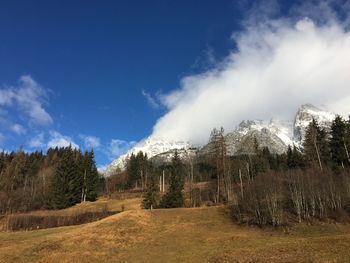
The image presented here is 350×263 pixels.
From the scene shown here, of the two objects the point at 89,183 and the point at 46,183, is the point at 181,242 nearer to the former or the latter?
the point at 89,183

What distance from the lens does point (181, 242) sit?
36.7 meters

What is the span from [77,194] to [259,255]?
72.3 metres

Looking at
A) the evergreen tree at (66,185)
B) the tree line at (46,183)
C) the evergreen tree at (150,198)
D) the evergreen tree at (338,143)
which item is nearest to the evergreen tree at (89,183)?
the tree line at (46,183)

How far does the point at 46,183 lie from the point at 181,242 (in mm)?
69585

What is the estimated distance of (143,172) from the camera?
121188 mm

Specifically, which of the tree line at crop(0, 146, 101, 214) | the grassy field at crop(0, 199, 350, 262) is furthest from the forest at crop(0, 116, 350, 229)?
the grassy field at crop(0, 199, 350, 262)

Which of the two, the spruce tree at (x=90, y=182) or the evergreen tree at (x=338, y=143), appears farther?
the spruce tree at (x=90, y=182)

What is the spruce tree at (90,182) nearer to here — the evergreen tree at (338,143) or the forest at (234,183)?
the forest at (234,183)

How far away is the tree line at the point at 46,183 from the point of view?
262 feet

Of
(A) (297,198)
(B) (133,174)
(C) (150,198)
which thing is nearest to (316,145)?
(A) (297,198)

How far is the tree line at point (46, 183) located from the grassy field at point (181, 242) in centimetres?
3982

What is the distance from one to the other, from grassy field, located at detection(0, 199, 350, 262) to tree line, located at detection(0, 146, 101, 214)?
39.8 metres

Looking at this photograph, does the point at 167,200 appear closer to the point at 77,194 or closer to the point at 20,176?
the point at 77,194

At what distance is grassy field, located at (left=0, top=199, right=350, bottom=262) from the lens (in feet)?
85.8
